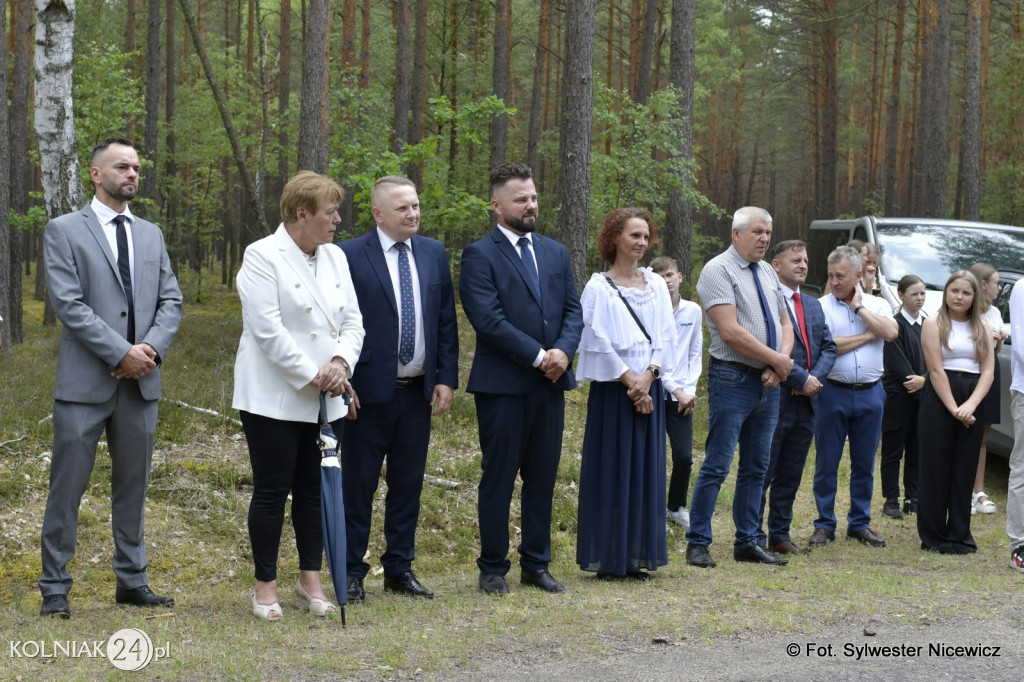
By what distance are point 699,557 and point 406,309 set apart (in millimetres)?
2539

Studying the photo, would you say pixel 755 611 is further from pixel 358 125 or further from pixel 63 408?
pixel 358 125

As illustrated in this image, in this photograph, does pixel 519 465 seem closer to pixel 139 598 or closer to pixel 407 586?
pixel 407 586

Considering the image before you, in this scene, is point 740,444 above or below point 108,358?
below

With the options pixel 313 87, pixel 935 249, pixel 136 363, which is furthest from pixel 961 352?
pixel 313 87

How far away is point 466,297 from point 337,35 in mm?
22948

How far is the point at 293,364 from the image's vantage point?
486 cm

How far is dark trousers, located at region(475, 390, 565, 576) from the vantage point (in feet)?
18.4

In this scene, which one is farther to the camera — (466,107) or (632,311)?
(466,107)

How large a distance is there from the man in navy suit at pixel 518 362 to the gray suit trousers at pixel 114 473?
1762mm

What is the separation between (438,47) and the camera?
26812 mm

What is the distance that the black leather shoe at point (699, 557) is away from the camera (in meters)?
6.49

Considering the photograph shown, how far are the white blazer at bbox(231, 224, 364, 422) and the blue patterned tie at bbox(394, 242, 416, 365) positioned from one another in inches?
13.5

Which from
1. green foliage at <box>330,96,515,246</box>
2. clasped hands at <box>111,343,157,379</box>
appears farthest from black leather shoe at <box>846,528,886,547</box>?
green foliage at <box>330,96,515,246</box>

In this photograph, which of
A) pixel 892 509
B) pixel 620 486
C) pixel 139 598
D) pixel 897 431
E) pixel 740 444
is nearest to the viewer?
pixel 139 598
